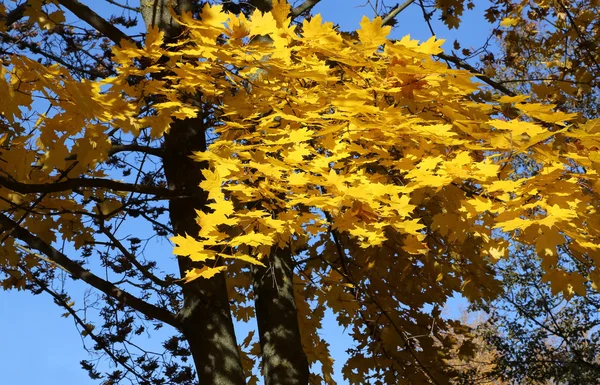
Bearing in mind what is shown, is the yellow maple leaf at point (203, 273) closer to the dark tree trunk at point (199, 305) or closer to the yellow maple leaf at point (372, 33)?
the dark tree trunk at point (199, 305)

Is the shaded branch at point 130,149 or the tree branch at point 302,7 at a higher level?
the tree branch at point 302,7

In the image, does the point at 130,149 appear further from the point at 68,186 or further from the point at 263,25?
the point at 263,25

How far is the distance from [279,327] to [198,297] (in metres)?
0.63

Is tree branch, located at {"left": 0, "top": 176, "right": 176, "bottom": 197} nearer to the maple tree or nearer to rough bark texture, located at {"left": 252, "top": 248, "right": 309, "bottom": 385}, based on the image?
the maple tree

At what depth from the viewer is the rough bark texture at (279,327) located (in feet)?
13.2

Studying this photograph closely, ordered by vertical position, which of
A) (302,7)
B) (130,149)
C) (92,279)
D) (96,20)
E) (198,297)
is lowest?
(198,297)

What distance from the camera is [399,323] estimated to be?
17.4 feet

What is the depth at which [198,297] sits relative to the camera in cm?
390

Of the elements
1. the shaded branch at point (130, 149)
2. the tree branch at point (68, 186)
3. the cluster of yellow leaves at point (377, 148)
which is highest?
the shaded branch at point (130, 149)

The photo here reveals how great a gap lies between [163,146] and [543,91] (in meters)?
2.88

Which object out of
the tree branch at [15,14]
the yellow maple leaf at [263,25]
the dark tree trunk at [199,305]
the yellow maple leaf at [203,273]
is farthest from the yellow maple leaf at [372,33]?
the tree branch at [15,14]

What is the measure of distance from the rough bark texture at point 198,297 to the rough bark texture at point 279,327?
0.98 ft

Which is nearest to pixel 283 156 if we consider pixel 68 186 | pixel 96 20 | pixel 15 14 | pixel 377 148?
pixel 377 148

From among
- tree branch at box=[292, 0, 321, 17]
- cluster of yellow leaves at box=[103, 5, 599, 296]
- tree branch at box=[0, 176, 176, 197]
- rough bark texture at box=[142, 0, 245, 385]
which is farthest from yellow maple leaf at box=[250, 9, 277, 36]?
tree branch at box=[292, 0, 321, 17]
